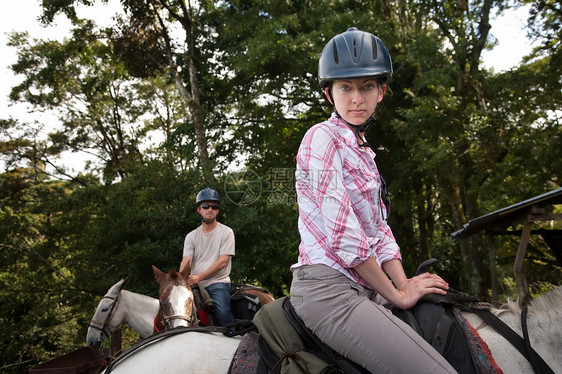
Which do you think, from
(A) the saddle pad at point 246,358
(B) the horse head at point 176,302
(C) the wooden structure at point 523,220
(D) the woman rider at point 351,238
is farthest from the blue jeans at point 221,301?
(C) the wooden structure at point 523,220

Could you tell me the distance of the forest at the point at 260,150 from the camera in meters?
11.2

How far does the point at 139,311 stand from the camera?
600cm

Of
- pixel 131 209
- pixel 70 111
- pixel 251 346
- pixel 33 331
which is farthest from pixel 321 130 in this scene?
pixel 70 111

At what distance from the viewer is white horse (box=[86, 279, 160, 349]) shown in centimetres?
588

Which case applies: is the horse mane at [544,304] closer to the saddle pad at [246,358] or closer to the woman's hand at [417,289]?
the woman's hand at [417,289]

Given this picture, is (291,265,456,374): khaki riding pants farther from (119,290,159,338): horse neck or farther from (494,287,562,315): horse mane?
(119,290,159,338): horse neck

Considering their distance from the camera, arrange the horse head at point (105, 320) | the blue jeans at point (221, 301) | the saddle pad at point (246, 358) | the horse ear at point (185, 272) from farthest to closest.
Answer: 1. the horse head at point (105, 320)
2. the blue jeans at point (221, 301)
3. the horse ear at point (185, 272)
4. the saddle pad at point (246, 358)

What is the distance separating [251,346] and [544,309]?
1403mm

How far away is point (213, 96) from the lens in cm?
1722

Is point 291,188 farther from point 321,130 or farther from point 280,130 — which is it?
point 321,130

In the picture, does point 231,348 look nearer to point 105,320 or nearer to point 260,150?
point 105,320

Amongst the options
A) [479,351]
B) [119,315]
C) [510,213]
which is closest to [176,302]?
[119,315]

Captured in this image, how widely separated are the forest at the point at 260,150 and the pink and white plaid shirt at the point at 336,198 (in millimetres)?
8287

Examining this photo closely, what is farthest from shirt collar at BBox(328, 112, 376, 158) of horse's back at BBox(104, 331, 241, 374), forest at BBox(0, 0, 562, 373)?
forest at BBox(0, 0, 562, 373)
